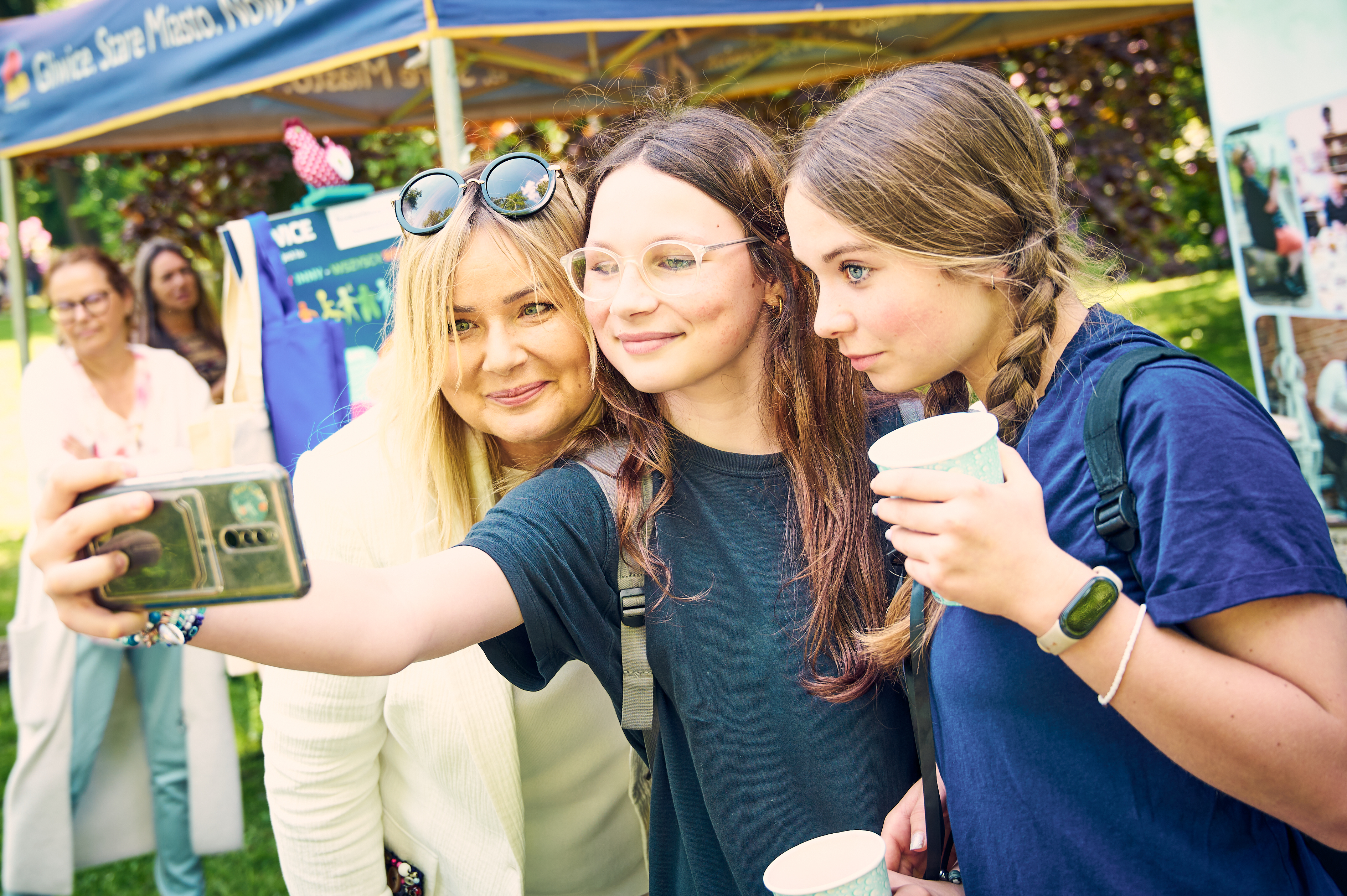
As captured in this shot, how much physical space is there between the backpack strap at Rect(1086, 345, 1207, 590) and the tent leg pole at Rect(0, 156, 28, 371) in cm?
522

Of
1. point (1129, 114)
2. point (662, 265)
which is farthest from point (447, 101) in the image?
point (1129, 114)

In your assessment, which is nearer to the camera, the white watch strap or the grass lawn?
the white watch strap

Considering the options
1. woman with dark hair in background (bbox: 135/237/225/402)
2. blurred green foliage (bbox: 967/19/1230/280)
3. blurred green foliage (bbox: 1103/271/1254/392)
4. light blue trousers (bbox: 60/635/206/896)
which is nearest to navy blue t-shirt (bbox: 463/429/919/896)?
light blue trousers (bbox: 60/635/206/896)

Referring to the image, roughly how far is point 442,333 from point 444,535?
15.3 inches

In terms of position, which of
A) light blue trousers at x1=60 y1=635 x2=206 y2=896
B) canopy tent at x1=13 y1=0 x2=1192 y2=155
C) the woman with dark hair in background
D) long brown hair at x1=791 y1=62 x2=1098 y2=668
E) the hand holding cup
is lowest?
light blue trousers at x1=60 y1=635 x2=206 y2=896

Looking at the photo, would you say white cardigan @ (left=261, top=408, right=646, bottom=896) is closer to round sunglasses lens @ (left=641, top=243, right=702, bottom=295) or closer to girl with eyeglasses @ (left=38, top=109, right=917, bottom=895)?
girl with eyeglasses @ (left=38, top=109, right=917, bottom=895)

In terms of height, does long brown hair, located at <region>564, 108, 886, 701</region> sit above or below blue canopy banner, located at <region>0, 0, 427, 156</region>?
below

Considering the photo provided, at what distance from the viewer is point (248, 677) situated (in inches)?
209

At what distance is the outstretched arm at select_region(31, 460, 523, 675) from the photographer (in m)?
0.95

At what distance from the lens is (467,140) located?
24.3ft

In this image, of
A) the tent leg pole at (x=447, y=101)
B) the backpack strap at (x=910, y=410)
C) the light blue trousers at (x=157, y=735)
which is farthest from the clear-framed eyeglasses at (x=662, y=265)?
the light blue trousers at (x=157, y=735)

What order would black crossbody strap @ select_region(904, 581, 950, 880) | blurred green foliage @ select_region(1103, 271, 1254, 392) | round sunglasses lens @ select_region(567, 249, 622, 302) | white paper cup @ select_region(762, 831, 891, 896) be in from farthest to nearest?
1. blurred green foliage @ select_region(1103, 271, 1254, 392)
2. round sunglasses lens @ select_region(567, 249, 622, 302)
3. black crossbody strap @ select_region(904, 581, 950, 880)
4. white paper cup @ select_region(762, 831, 891, 896)

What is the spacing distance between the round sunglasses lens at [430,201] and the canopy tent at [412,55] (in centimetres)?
55

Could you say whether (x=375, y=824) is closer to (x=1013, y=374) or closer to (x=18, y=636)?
(x=1013, y=374)
